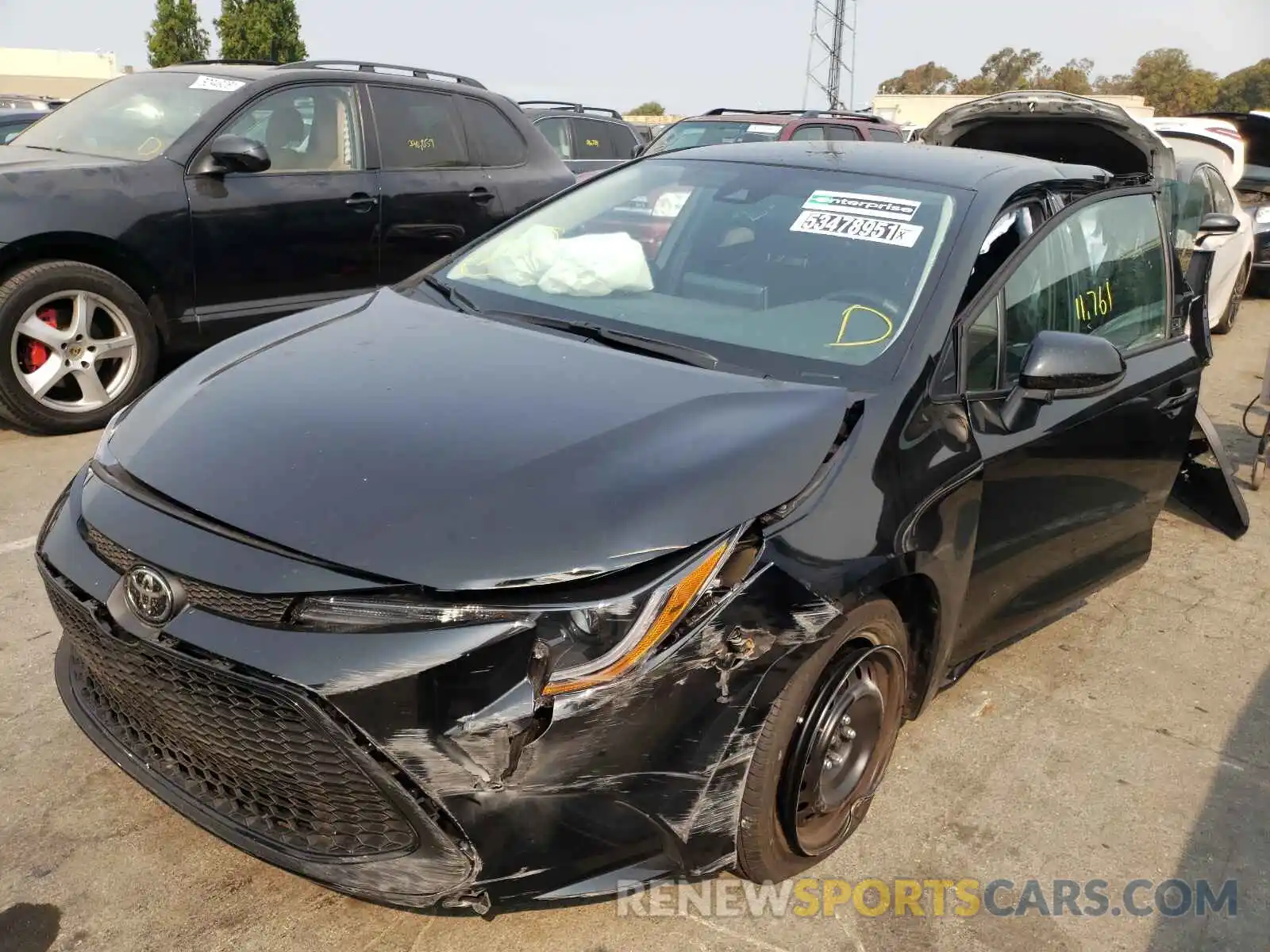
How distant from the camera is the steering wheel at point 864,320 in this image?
8.96 ft

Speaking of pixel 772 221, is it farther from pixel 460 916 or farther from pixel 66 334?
pixel 66 334

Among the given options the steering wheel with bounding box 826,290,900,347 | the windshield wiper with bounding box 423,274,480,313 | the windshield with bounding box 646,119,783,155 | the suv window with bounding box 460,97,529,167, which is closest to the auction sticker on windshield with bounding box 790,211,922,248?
the steering wheel with bounding box 826,290,900,347

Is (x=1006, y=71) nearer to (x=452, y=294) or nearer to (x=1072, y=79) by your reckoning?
(x=1072, y=79)

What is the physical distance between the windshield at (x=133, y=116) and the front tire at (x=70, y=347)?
827mm

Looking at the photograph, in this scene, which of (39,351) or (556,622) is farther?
(39,351)

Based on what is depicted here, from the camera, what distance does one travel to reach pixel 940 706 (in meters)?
3.36

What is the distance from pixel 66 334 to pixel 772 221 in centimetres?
361

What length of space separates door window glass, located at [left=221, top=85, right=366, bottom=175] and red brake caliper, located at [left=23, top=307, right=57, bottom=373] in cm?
130

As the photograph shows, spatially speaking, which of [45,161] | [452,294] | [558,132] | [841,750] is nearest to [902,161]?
[452,294]

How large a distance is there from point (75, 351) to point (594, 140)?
8778 mm

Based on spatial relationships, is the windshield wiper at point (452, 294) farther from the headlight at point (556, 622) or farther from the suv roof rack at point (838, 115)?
the suv roof rack at point (838, 115)

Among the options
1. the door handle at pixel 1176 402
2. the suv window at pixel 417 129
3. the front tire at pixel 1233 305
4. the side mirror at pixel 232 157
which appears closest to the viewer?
the door handle at pixel 1176 402

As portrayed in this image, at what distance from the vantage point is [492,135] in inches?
272

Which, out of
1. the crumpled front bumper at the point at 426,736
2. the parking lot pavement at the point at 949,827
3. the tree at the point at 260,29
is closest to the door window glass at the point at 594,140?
the parking lot pavement at the point at 949,827
